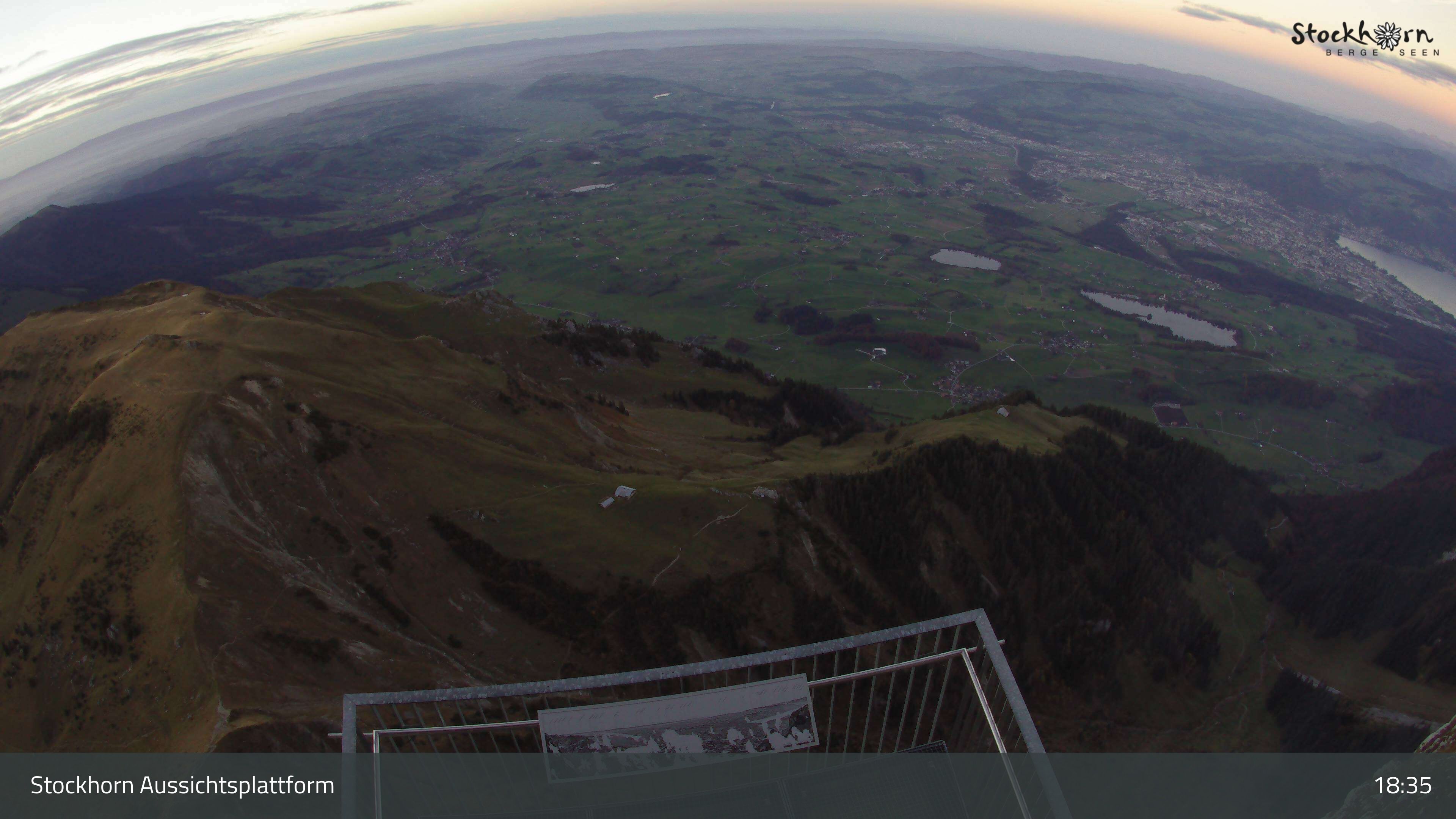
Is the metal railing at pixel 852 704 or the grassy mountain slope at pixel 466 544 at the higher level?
the metal railing at pixel 852 704

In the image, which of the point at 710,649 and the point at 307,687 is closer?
the point at 307,687

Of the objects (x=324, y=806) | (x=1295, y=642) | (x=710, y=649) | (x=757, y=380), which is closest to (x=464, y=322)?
(x=757, y=380)

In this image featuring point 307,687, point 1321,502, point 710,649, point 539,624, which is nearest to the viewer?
point 307,687

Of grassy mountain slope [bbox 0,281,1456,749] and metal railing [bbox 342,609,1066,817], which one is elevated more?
metal railing [bbox 342,609,1066,817]

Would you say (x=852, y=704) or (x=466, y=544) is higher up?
(x=852, y=704)

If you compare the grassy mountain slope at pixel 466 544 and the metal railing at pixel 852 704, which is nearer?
the metal railing at pixel 852 704

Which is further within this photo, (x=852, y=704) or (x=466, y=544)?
(x=466, y=544)

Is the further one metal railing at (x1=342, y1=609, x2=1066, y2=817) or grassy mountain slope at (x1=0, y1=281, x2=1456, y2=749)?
grassy mountain slope at (x1=0, y1=281, x2=1456, y2=749)

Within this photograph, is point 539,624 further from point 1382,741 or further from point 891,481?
point 1382,741

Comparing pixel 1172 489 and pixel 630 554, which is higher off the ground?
pixel 630 554

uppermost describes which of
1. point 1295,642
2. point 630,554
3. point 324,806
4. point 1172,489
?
point 324,806

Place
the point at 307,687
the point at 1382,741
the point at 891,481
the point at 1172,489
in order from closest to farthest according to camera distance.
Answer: the point at 307,687
the point at 1382,741
the point at 891,481
the point at 1172,489
